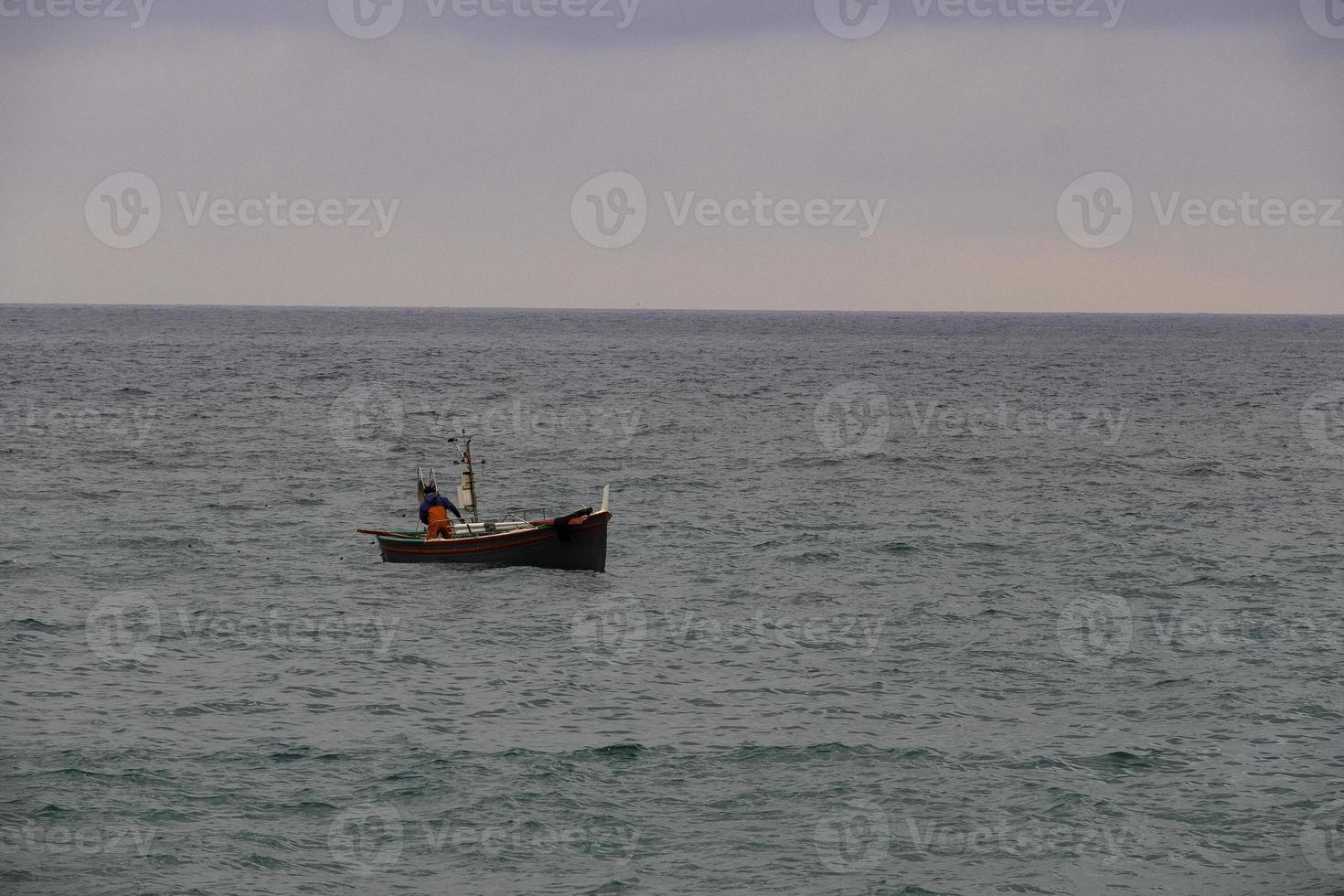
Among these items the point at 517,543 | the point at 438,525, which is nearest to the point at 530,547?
the point at 517,543

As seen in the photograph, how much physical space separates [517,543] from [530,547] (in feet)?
0.96

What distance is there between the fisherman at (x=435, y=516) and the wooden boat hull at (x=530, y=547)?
Answer: 0.77 ft

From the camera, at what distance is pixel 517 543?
29719 millimetres

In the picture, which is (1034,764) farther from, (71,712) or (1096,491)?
(1096,491)

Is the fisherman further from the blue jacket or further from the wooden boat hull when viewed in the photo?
the wooden boat hull

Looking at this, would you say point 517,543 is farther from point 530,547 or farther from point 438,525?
point 438,525

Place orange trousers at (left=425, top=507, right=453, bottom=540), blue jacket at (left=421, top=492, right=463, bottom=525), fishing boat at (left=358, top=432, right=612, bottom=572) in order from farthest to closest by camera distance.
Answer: blue jacket at (left=421, top=492, right=463, bottom=525), orange trousers at (left=425, top=507, right=453, bottom=540), fishing boat at (left=358, top=432, right=612, bottom=572)

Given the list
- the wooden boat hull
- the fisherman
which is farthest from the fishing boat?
the fisherman

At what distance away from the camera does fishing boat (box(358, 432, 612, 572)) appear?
29406 mm

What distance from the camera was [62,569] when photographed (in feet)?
98.8

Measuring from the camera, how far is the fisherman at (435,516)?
98.8 feet

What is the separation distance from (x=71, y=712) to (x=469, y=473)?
11.8 m

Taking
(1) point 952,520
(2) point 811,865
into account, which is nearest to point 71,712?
(2) point 811,865

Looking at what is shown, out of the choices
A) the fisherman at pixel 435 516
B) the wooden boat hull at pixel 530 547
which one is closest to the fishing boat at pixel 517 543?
the wooden boat hull at pixel 530 547
